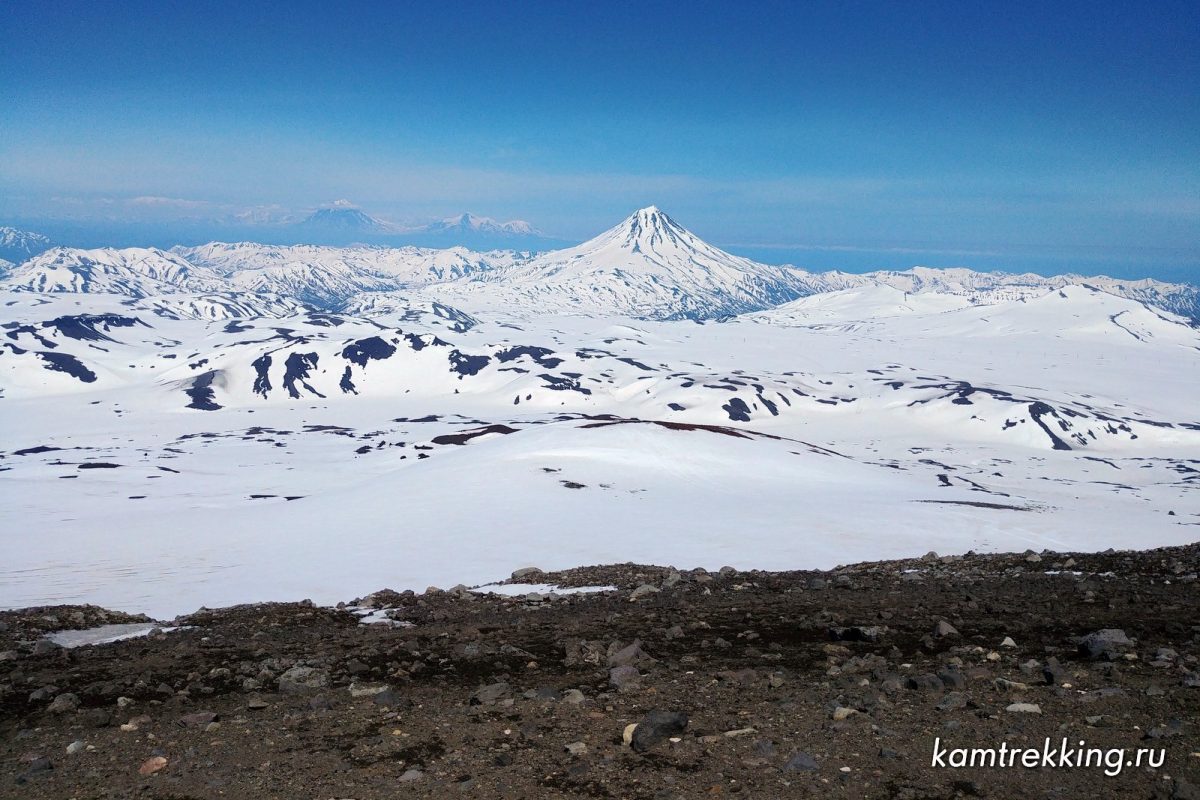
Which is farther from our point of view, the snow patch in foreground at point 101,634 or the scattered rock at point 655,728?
the snow patch in foreground at point 101,634

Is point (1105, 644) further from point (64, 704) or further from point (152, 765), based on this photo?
point (64, 704)

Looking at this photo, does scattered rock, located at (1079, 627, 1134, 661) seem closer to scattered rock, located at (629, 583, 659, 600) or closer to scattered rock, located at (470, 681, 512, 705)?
scattered rock, located at (470, 681, 512, 705)

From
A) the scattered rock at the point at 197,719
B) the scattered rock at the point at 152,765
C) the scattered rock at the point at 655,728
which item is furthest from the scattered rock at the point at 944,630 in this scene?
the scattered rock at the point at 152,765

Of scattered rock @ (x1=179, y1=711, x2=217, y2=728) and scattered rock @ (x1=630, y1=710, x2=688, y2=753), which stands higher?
scattered rock @ (x1=630, y1=710, x2=688, y2=753)

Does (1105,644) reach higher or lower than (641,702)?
higher

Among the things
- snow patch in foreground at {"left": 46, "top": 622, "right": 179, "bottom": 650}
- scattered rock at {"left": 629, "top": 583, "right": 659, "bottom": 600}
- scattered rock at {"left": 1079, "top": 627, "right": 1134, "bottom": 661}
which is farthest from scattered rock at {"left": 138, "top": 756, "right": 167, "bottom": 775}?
scattered rock at {"left": 1079, "top": 627, "right": 1134, "bottom": 661}

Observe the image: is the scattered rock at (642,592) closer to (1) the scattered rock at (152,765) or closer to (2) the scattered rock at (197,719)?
(2) the scattered rock at (197,719)

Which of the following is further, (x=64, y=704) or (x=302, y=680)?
(x=302, y=680)

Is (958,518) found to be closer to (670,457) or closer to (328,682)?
(670,457)

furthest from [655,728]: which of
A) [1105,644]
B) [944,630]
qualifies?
[1105,644]

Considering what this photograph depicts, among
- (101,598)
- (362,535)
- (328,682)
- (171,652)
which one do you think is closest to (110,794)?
(328,682)
